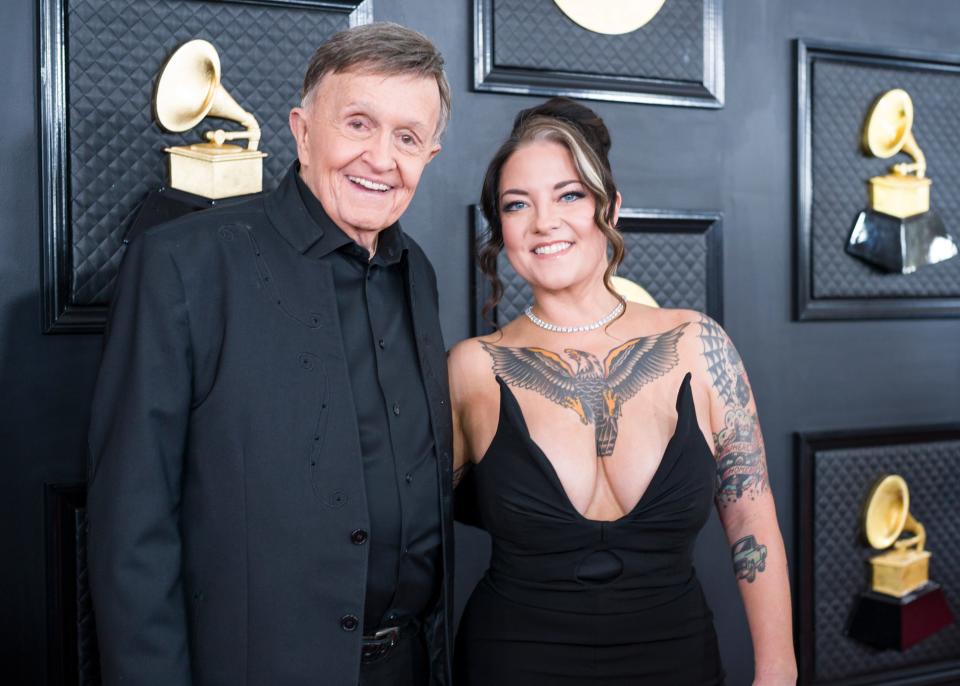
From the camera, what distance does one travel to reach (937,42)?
3307mm

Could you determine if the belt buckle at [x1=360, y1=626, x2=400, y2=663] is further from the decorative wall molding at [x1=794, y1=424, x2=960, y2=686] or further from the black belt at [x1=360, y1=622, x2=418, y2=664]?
the decorative wall molding at [x1=794, y1=424, x2=960, y2=686]

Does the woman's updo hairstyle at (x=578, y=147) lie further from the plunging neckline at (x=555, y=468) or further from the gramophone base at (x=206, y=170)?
the gramophone base at (x=206, y=170)

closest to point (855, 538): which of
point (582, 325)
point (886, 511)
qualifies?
point (886, 511)

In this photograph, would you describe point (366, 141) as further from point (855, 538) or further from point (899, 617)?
point (899, 617)

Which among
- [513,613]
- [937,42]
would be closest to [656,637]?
[513,613]

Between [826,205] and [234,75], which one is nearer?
[234,75]

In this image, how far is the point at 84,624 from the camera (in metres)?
2.26

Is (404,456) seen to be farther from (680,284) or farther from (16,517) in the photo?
(680,284)

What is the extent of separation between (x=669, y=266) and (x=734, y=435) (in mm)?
1033

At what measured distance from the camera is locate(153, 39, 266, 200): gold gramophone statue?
230 cm

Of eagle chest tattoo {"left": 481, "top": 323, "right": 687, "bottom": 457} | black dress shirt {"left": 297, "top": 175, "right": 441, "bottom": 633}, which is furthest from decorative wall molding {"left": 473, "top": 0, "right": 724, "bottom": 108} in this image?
black dress shirt {"left": 297, "top": 175, "right": 441, "bottom": 633}

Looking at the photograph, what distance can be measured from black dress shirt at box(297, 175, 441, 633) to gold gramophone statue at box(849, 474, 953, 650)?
1.99m

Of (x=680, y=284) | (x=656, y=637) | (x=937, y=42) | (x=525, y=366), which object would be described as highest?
(x=937, y=42)

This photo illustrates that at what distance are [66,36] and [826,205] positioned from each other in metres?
2.33
